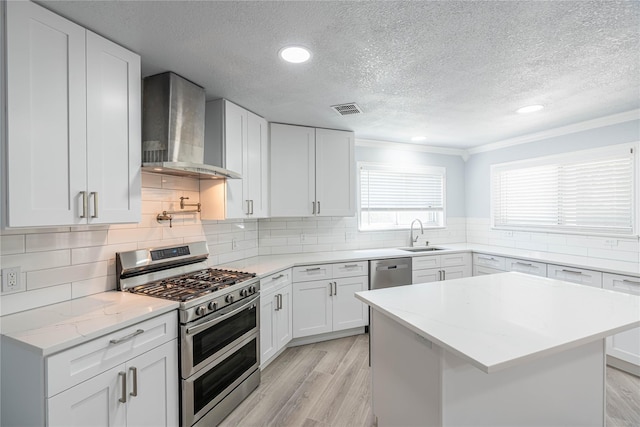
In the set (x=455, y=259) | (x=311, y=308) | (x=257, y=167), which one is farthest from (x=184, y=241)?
(x=455, y=259)

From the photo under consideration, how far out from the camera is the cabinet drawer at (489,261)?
372 cm

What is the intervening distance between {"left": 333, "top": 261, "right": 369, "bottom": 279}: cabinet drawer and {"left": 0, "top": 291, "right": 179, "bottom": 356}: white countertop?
1886mm

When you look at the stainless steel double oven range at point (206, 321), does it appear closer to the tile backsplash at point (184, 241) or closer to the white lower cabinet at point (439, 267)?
the tile backsplash at point (184, 241)

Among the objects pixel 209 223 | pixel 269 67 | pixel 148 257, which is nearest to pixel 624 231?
pixel 269 67

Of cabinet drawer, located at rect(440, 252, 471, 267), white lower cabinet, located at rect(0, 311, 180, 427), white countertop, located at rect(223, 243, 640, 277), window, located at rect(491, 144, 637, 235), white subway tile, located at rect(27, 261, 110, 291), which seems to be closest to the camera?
white lower cabinet, located at rect(0, 311, 180, 427)

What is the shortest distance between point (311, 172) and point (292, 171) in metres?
0.24

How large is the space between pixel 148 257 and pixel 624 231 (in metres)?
4.48

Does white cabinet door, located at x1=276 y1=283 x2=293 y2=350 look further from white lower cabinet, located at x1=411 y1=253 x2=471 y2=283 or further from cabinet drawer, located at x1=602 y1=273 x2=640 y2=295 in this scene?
cabinet drawer, located at x1=602 y1=273 x2=640 y2=295

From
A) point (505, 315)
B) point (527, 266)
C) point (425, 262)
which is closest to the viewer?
point (505, 315)

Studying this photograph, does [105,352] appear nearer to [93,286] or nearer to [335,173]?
[93,286]

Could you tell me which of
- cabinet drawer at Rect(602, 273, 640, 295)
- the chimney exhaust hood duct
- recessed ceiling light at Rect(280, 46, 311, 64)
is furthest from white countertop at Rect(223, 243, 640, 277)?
recessed ceiling light at Rect(280, 46, 311, 64)

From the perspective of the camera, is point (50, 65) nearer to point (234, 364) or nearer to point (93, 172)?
point (93, 172)

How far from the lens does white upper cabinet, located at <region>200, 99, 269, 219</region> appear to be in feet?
8.68

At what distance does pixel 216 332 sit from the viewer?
6.66 ft
